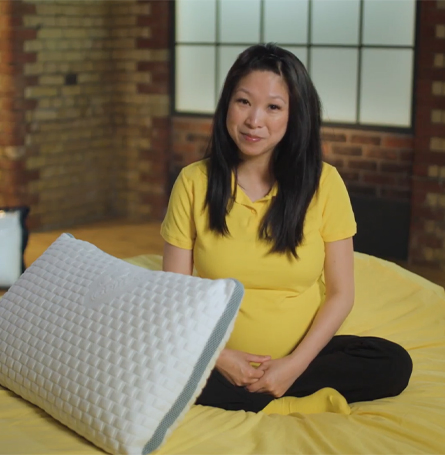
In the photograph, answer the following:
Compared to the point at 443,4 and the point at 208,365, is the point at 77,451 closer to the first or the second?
the point at 208,365

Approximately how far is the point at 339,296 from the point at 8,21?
9.75 feet

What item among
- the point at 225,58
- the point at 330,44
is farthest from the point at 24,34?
the point at 330,44

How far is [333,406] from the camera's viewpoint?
5.95ft

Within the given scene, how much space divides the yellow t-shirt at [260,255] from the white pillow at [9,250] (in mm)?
1282

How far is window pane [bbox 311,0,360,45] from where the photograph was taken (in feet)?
13.4

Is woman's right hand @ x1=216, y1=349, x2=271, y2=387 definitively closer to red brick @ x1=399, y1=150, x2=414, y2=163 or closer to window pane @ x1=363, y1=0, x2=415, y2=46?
red brick @ x1=399, y1=150, x2=414, y2=163

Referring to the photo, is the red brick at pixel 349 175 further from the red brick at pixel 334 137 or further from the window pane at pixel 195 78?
the window pane at pixel 195 78

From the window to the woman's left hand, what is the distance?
96.1 inches

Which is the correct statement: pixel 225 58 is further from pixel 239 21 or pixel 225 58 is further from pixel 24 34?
pixel 24 34

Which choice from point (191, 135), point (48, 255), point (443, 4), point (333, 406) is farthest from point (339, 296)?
point (191, 135)

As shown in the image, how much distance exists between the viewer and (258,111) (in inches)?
70.9

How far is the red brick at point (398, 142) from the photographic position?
3.97 meters

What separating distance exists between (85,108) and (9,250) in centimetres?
193

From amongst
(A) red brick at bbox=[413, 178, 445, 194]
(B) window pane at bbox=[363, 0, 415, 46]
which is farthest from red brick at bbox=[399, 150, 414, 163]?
(B) window pane at bbox=[363, 0, 415, 46]
